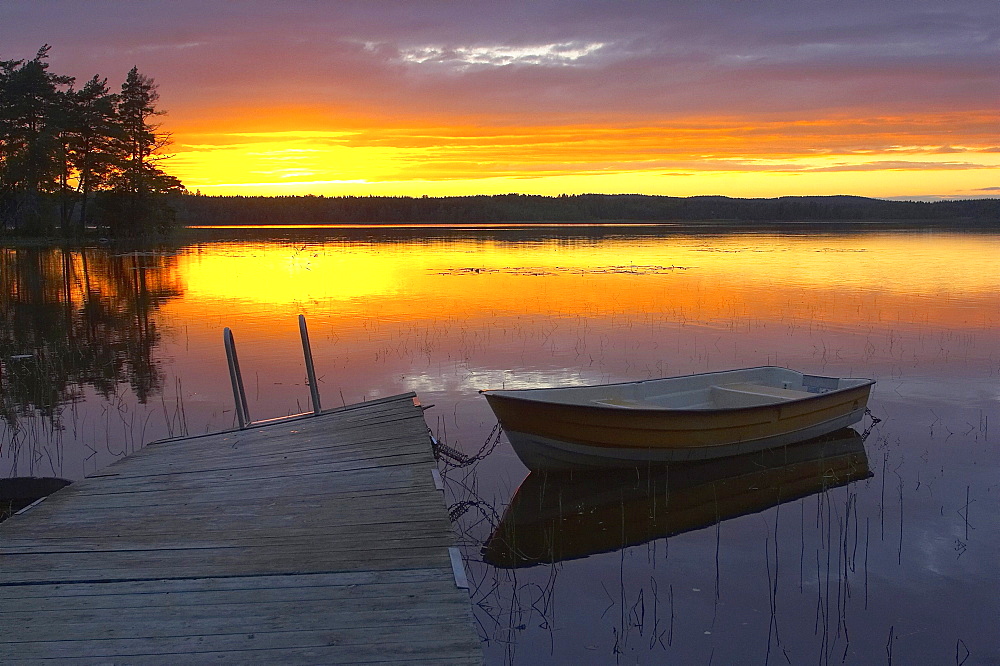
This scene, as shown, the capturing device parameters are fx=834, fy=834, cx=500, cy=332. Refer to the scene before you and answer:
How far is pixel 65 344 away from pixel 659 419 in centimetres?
1419

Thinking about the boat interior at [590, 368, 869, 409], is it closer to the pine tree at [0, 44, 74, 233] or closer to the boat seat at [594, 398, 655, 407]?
the boat seat at [594, 398, 655, 407]

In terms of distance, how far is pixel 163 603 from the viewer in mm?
4684

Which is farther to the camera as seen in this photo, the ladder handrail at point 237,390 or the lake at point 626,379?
the ladder handrail at point 237,390

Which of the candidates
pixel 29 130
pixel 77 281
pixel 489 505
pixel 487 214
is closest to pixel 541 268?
pixel 77 281

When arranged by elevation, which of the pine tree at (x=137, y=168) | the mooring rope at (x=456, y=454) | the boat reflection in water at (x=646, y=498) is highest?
the pine tree at (x=137, y=168)

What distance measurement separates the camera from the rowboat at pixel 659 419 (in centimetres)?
912

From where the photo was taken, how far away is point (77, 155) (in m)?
55.7

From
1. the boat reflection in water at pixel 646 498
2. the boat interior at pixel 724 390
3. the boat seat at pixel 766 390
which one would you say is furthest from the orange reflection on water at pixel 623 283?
the boat reflection in water at pixel 646 498

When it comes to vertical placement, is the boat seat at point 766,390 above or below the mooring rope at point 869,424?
above

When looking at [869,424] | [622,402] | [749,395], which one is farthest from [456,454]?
[869,424]

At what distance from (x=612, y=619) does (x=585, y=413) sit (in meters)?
2.86

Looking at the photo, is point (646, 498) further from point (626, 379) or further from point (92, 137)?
point (92, 137)

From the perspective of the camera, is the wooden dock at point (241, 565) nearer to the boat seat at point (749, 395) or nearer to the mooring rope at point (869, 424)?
the boat seat at point (749, 395)

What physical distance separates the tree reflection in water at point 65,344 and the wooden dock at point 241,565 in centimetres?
390
